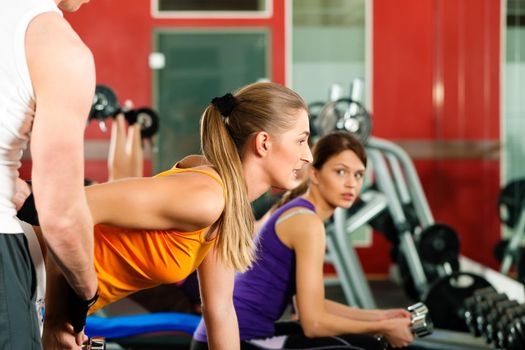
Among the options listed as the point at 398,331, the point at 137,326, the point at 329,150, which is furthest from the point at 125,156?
the point at 398,331

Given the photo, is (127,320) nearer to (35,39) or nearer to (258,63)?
(35,39)

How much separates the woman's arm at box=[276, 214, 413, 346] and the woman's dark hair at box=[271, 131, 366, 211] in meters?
0.30

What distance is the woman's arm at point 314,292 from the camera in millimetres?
1954

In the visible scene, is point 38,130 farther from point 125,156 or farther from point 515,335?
point 125,156

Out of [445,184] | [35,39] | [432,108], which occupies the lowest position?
[445,184]

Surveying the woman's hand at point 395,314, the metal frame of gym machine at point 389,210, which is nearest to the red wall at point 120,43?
the metal frame of gym machine at point 389,210

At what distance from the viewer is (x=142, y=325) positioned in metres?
2.75

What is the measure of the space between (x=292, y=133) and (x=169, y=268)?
33 centimetres

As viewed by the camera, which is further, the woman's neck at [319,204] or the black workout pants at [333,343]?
the woman's neck at [319,204]

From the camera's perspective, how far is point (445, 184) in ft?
19.1

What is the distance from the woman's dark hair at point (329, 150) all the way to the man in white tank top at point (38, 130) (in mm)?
1281

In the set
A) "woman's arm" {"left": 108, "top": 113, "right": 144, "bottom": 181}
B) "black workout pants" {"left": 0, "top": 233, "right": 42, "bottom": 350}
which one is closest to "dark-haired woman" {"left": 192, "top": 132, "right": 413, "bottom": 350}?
"black workout pants" {"left": 0, "top": 233, "right": 42, "bottom": 350}

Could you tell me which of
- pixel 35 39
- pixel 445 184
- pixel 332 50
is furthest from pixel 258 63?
pixel 35 39

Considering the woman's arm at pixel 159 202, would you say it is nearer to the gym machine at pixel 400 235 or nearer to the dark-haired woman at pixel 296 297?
the dark-haired woman at pixel 296 297
